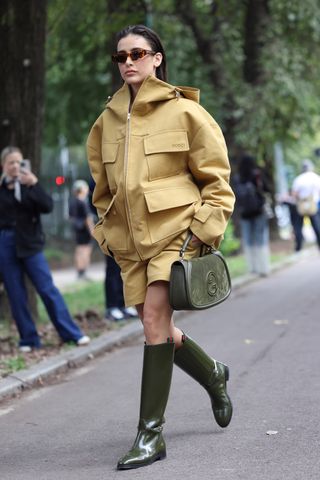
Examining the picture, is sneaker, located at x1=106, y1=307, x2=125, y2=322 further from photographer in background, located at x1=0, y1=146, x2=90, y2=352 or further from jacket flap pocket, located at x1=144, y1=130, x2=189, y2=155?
jacket flap pocket, located at x1=144, y1=130, x2=189, y2=155

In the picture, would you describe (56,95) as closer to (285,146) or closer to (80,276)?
(285,146)

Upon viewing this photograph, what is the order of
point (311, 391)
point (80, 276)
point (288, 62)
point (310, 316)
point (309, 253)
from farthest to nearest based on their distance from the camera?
1. point (309, 253)
2. point (288, 62)
3. point (80, 276)
4. point (310, 316)
5. point (311, 391)

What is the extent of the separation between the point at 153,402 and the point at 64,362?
3345mm

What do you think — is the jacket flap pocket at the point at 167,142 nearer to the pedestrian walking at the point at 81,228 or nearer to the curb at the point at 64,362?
the curb at the point at 64,362

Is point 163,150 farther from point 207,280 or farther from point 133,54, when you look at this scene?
point 207,280

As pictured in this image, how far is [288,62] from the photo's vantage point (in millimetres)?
21422

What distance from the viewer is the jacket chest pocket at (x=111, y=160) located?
4805 mm

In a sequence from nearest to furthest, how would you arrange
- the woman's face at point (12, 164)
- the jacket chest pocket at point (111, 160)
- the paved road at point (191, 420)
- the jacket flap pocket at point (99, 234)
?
the paved road at point (191, 420) → the jacket chest pocket at point (111, 160) → the jacket flap pocket at point (99, 234) → the woman's face at point (12, 164)

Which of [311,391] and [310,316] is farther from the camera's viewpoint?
[310,316]

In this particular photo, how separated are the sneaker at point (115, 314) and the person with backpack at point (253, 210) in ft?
16.0

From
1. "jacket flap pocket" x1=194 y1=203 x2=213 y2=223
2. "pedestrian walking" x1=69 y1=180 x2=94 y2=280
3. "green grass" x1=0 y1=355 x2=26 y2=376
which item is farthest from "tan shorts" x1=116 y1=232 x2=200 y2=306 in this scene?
"pedestrian walking" x1=69 y1=180 x2=94 y2=280

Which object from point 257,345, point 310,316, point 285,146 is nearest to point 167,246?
point 257,345

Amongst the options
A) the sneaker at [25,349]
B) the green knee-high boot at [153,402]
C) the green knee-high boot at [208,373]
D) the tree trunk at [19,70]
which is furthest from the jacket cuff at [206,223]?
the tree trunk at [19,70]

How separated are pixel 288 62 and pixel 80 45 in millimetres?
4497
